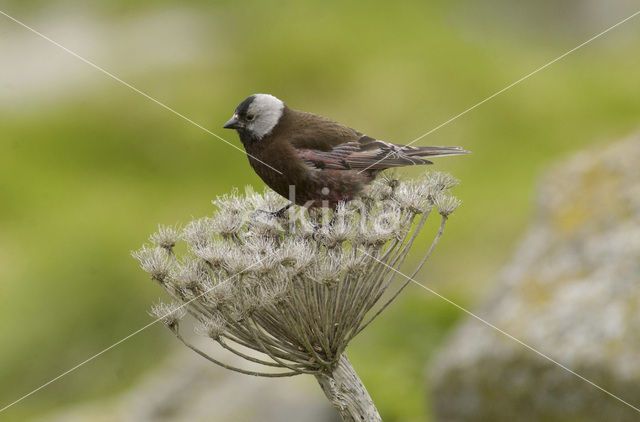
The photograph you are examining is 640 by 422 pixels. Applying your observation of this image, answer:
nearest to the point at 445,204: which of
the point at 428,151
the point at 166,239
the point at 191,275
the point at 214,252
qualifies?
the point at 428,151

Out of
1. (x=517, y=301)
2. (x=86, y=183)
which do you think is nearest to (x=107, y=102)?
(x=86, y=183)

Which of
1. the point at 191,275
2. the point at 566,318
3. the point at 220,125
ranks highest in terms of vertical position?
the point at 191,275

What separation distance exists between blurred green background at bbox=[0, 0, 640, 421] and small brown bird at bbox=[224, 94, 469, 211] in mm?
4779

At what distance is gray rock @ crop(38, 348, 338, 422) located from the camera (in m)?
9.00

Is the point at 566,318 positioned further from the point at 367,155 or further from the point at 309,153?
the point at 309,153

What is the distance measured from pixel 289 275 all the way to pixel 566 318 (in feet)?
12.3

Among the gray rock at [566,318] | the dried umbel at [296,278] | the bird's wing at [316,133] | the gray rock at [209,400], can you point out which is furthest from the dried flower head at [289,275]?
the gray rock at [209,400]

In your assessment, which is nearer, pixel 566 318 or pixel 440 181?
pixel 440 181

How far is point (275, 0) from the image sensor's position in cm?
2083

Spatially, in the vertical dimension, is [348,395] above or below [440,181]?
below

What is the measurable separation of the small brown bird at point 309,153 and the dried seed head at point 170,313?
78 cm

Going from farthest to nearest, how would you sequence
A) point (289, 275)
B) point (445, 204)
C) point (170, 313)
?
1. point (445, 204)
2. point (170, 313)
3. point (289, 275)

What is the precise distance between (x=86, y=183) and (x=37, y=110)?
3389 mm

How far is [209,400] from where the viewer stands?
9.54m
